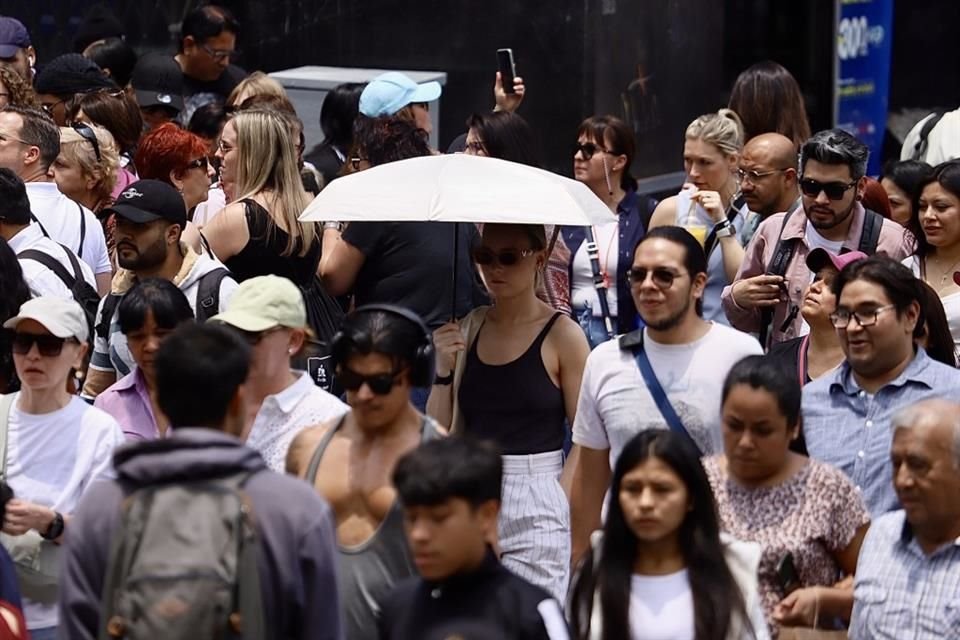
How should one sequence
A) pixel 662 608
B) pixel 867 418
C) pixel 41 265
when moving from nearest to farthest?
pixel 662 608, pixel 867 418, pixel 41 265

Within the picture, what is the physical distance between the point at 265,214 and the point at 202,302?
94cm

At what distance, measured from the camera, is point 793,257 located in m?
8.25

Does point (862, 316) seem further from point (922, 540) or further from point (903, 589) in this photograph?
point (903, 589)

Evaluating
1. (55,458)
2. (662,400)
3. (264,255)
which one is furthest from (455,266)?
(55,458)

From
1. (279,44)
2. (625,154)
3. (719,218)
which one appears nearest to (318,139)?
(279,44)

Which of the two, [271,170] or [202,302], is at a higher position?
[271,170]

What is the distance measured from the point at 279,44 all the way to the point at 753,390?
31.3 feet

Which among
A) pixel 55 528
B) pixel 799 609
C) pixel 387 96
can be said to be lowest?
pixel 799 609

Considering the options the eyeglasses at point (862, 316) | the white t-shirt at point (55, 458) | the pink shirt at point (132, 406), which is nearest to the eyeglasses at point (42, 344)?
the white t-shirt at point (55, 458)

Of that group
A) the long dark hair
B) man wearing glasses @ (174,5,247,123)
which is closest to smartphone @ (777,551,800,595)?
the long dark hair

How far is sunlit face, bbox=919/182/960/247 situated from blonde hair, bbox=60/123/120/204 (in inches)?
153

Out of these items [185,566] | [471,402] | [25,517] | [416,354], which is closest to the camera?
[185,566]

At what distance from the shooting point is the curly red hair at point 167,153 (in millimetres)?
9109

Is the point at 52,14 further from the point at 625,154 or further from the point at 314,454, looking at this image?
the point at 314,454
